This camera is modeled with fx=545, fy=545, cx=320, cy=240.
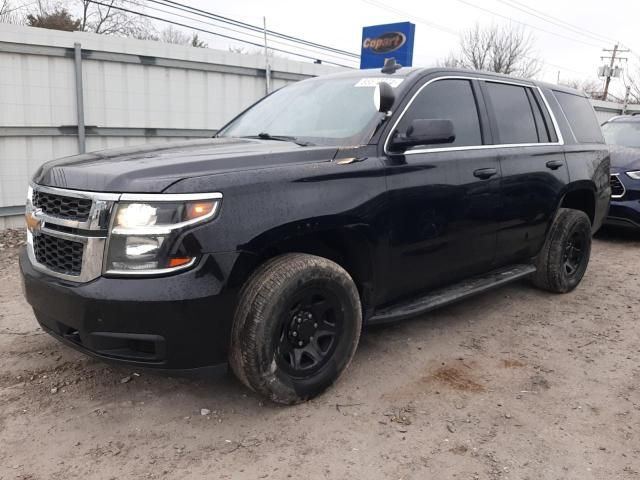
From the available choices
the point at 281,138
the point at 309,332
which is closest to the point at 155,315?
the point at 309,332

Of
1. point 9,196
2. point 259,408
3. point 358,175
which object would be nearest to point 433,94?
point 358,175

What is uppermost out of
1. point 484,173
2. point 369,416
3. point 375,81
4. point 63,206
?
point 375,81

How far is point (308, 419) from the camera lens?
293 cm

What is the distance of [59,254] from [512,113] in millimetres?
3517

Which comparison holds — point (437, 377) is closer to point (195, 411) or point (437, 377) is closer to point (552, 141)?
point (195, 411)

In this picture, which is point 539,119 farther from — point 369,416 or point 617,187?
point 617,187

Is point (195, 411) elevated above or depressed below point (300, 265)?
below

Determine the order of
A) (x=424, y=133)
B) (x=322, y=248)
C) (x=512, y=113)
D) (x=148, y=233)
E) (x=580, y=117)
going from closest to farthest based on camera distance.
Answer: (x=148, y=233), (x=322, y=248), (x=424, y=133), (x=512, y=113), (x=580, y=117)

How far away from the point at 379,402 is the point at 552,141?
2962 millimetres

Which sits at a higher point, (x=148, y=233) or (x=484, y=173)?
(x=484, y=173)

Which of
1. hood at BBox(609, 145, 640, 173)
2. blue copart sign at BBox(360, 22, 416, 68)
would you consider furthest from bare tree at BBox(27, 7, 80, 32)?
hood at BBox(609, 145, 640, 173)

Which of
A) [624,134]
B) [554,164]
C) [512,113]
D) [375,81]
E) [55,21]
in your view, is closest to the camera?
[375,81]

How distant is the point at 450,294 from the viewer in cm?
385

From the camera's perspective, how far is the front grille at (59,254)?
2.60 meters
